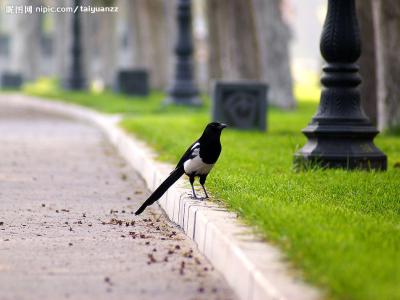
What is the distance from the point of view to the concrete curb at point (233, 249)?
6.43 metres

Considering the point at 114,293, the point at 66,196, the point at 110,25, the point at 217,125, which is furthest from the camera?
the point at 110,25

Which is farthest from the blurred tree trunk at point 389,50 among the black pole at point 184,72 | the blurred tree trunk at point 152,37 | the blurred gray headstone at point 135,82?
the blurred tree trunk at point 152,37

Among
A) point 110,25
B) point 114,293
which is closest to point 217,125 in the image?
point 114,293

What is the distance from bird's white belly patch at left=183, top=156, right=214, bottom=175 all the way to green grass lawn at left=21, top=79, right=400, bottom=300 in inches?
10.7

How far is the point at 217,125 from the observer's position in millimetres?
10125

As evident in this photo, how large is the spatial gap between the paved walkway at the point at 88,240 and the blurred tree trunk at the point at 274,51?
14.9 meters

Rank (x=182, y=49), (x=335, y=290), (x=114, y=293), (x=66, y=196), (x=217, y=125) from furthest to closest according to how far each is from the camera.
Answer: (x=182, y=49)
(x=66, y=196)
(x=217, y=125)
(x=114, y=293)
(x=335, y=290)

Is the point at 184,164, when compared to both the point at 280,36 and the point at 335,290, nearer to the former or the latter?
the point at 335,290

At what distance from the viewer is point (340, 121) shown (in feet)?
44.9

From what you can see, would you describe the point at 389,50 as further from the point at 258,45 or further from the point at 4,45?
the point at 4,45

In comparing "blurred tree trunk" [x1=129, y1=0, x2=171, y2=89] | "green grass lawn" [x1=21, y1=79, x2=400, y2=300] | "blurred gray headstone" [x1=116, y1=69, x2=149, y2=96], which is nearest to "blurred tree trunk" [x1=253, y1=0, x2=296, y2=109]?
"blurred gray headstone" [x1=116, y1=69, x2=149, y2=96]

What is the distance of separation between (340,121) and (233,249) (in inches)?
248

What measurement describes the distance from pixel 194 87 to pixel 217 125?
21.2 metres

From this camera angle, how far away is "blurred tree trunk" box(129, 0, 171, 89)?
52875mm
